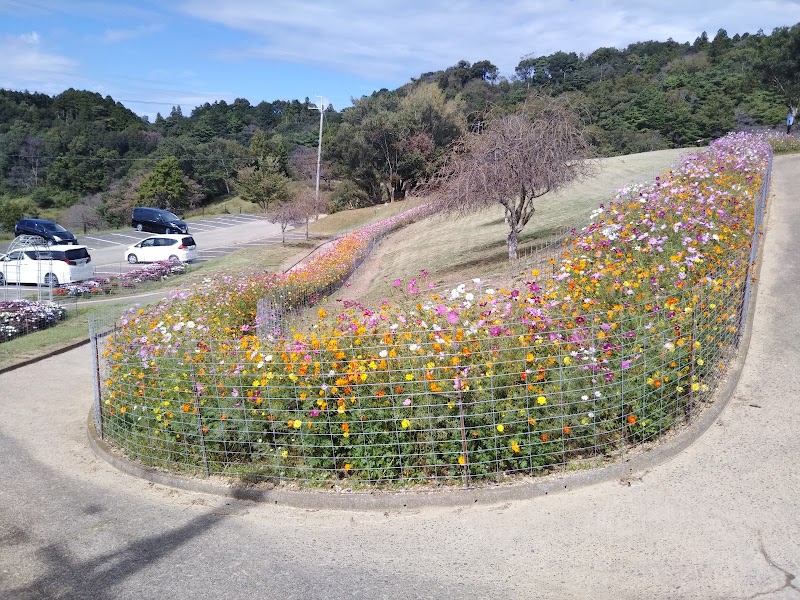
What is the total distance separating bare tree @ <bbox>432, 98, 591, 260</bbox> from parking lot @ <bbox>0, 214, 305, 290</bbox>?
16194 millimetres

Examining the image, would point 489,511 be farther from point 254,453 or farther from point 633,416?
point 254,453

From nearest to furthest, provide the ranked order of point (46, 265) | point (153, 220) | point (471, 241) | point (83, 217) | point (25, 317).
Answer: point (25, 317), point (471, 241), point (46, 265), point (153, 220), point (83, 217)

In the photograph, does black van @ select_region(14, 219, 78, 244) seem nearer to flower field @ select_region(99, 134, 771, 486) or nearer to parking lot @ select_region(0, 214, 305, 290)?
parking lot @ select_region(0, 214, 305, 290)

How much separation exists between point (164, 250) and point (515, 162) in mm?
18898

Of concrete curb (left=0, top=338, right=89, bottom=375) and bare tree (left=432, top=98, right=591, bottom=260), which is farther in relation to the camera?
bare tree (left=432, top=98, right=591, bottom=260)

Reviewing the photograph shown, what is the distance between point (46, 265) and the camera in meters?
22.2

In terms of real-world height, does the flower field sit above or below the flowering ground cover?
above

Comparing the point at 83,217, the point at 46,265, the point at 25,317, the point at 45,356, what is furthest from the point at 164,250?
the point at 83,217

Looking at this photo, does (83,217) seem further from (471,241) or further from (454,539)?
(454,539)

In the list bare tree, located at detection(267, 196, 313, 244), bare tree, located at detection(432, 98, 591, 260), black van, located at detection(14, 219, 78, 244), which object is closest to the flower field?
bare tree, located at detection(432, 98, 591, 260)

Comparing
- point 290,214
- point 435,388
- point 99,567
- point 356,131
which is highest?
point 356,131

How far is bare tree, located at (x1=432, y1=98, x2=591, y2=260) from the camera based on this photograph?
1449cm

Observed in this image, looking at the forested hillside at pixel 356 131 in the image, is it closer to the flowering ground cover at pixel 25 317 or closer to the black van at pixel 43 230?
the black van at pixel 43 230

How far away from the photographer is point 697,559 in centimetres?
404
